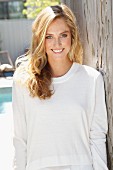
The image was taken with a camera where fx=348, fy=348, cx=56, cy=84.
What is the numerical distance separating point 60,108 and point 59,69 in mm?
237

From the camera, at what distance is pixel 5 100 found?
28.8 feet

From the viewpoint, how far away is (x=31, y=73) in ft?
5.95

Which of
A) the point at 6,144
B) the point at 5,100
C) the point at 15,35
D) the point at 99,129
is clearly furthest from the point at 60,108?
the point at 15,35

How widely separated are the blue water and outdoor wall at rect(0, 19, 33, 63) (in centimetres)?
484

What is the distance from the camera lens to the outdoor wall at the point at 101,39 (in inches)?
62.3

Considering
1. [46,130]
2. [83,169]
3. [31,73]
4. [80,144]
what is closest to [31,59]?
[31,73]

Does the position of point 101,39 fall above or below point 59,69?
above

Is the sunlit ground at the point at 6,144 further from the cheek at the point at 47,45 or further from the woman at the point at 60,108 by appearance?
the cheek at the point at 47,45

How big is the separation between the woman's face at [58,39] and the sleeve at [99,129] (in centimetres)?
23

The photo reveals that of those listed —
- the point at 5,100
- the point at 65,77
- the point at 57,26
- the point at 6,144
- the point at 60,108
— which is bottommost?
the point at 5,100

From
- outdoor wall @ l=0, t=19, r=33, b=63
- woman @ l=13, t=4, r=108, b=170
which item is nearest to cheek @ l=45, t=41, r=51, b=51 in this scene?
woman @ l=13, t=4, r=108, b=170

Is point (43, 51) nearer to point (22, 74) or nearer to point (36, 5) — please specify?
point (22, 74)

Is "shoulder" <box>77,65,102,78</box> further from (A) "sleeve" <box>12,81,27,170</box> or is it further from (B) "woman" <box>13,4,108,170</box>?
(A) "sleeve" <box>12,81,27,170</box>

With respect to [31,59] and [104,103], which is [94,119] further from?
[31,59]
